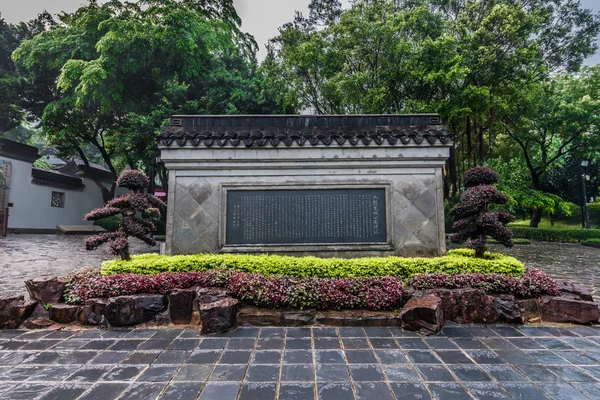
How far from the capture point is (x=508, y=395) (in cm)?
317

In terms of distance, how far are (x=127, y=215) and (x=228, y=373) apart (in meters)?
4.34

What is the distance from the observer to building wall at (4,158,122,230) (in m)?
20.6

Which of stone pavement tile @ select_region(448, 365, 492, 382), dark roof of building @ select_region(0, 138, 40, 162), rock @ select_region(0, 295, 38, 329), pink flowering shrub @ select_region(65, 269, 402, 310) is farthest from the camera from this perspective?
dark roof of building @ select_region(0, 138, 40, 162)

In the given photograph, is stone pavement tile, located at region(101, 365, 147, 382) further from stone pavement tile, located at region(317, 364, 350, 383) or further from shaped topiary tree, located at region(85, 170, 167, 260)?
shaped topiary tree, located at region(85, 170, 167, 260)

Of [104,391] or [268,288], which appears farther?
[268,288]

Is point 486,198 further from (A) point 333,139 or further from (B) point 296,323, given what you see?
(B) point 296,323

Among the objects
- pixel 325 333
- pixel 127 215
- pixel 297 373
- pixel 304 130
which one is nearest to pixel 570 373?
pixel 325 333

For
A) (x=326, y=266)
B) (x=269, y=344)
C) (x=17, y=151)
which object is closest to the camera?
(x=269, y=344)

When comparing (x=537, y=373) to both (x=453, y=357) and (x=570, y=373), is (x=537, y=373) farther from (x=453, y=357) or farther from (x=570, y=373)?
(x=453, y=357)

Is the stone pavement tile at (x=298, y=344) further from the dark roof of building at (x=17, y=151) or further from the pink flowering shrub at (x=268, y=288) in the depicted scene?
the dark roof of building at (x=17, y=151)

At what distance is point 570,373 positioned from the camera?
360 centimetres

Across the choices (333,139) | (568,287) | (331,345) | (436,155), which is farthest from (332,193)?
(568,287)

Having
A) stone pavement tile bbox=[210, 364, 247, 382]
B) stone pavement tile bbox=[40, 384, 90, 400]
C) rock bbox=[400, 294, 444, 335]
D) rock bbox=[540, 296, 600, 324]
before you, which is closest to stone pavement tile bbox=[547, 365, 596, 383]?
rock bbox=[400, 294, 444, 335]

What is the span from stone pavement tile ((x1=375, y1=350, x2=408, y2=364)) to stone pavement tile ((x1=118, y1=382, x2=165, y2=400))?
2.54m
